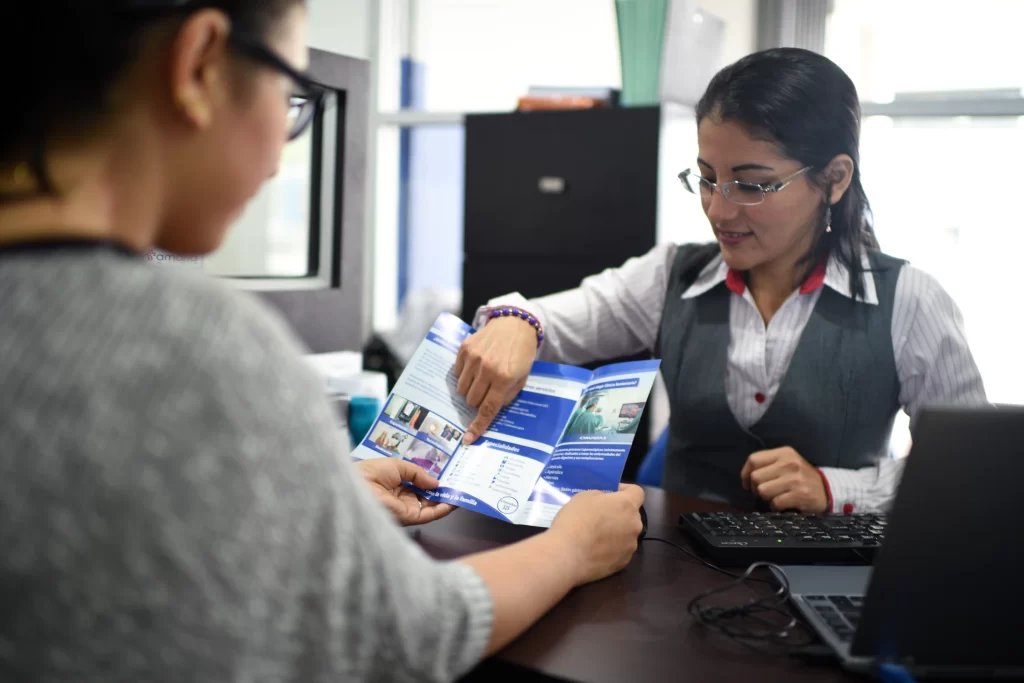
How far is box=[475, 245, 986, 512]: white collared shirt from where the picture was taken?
1.40 m

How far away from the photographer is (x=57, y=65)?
1.79 feet

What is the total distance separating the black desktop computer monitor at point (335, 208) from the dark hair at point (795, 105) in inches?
43.4

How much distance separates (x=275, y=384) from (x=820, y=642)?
56cm

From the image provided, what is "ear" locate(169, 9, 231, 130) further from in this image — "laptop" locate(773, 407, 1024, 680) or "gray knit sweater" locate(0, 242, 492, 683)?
"laptop" locate(773, 407, 1024, 680)

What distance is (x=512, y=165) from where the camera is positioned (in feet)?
8.89

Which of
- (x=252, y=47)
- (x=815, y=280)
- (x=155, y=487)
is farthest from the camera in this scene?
(x=815, y=280)

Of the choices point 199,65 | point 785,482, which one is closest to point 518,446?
point 785,482

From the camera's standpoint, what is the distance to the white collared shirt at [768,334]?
1.40 meters

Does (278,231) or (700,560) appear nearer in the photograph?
(700,560)

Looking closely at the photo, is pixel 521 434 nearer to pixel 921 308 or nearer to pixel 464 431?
pixel 464 431

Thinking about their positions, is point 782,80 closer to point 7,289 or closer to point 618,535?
point 618,535

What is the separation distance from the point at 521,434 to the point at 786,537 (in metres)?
0.38

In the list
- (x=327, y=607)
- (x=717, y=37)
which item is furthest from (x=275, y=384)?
(x=717, y=37)

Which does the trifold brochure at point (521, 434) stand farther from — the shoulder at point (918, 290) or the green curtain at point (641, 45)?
the green curtain at point (641, 45)
